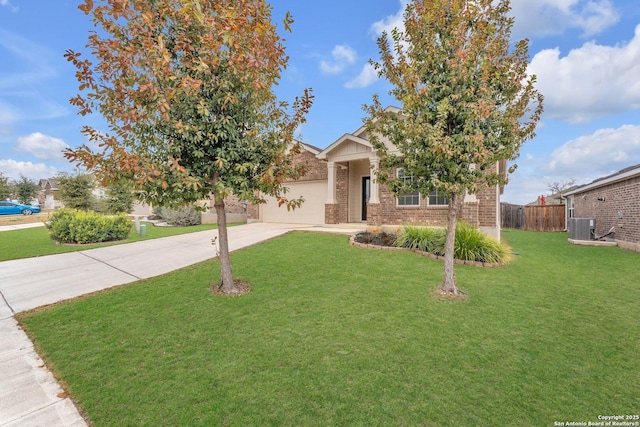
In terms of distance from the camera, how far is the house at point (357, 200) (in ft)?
36.1

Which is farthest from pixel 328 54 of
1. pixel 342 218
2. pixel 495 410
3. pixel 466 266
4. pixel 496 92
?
pixel 495 410

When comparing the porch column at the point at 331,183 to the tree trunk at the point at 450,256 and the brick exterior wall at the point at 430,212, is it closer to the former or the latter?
the brick exterior wall at the point at 430,212

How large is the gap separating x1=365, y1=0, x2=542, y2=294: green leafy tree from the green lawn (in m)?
1.48

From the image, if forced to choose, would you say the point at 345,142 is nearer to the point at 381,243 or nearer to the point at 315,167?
the point at 315,167

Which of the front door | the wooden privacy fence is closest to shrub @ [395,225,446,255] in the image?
the front door

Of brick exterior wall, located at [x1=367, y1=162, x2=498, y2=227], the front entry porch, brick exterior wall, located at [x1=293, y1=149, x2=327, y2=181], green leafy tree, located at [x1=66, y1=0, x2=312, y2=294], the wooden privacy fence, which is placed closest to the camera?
green leafy tree, located at [x1=66, y1=0, x2=312, y2=294]

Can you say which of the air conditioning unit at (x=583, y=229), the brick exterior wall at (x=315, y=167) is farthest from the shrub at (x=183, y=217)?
the air conditioning unit at (x=583, y=229)

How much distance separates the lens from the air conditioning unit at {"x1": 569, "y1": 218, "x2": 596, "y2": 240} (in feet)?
40.2

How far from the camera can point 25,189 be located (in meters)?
42.9

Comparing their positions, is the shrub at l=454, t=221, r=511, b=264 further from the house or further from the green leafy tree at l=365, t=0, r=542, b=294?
the house

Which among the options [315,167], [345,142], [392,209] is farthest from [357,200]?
[345,142]

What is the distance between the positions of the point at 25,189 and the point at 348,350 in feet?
193

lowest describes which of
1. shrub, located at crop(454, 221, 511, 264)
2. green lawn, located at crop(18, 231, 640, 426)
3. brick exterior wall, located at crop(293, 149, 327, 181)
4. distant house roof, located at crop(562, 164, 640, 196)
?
green lawn, located at crop(18, 231, 640, 426)

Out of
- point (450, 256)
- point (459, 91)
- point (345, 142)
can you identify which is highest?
point (345, 142)
